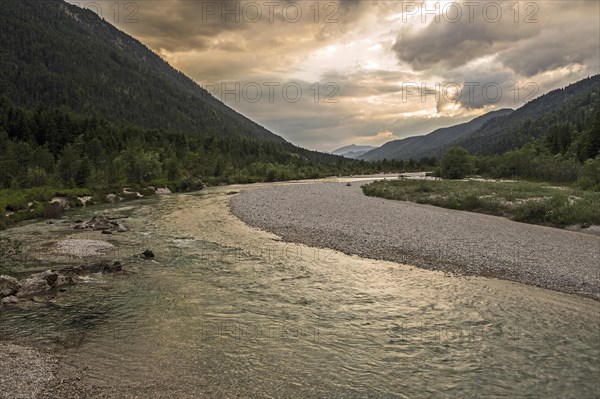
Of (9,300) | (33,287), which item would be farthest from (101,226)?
(9,300)

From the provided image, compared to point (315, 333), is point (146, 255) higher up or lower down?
higher up

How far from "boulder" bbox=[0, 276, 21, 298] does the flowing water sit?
86.1 inches

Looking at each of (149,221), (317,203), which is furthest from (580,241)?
(149,221)

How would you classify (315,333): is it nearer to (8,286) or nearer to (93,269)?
(93,269)

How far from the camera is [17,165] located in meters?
69.2

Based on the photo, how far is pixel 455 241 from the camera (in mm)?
27891

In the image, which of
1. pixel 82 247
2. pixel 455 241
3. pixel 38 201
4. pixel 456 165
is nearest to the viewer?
pixel 455 241

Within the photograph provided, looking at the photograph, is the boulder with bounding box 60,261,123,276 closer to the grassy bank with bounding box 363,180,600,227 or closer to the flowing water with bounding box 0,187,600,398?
the flowing water with bounding box 0,187,600,398

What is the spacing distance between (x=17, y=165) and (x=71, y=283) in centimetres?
6488

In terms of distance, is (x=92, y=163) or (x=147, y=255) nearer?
(x=147, y=255)

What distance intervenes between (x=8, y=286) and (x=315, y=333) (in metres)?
16.3

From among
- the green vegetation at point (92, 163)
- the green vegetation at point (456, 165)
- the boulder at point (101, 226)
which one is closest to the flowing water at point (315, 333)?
the boulder at point (101, 226)

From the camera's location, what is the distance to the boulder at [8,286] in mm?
18102

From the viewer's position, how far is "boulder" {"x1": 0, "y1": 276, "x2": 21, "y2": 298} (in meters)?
18.1
